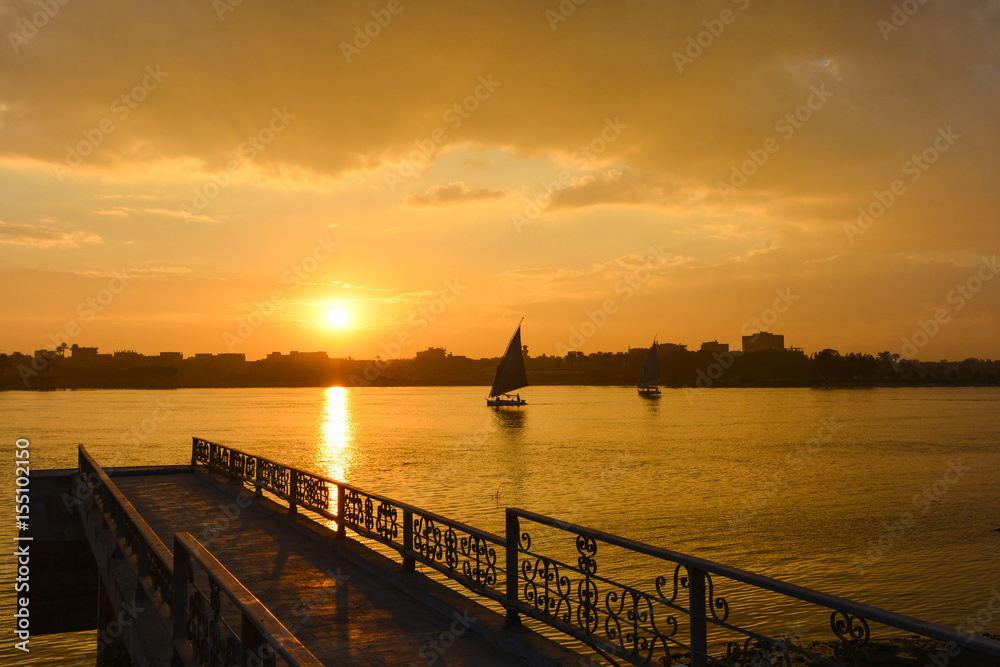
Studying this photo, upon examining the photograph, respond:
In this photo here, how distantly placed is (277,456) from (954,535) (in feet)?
138

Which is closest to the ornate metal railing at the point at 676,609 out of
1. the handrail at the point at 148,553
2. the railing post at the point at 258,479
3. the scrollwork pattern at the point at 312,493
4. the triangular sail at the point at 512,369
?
the handrail at the point at 148,553

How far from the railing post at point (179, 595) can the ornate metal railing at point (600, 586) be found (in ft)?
8.48

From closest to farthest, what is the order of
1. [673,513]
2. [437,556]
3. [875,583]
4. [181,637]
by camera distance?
[181,637], [437,556], [875,583], [673,513]

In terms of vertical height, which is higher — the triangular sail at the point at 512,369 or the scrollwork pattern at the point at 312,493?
the triangular sail at the point at 512,369

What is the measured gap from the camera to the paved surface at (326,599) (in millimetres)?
6559

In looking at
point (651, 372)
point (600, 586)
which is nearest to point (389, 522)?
point (600, 586)

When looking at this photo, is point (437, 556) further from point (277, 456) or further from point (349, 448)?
point (349, 448)

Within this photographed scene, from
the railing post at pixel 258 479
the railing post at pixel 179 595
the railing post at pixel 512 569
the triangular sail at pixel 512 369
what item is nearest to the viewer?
the railing post at pixel 179 595

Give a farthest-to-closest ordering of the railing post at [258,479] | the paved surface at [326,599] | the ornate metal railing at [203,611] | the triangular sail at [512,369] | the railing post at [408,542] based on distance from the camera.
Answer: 1. the triangular sail at [512,369]
2. the railing post at [258,479]
3. the railing post at [408,542]
4. the paved surface at [326,599]
5. the ornate metal railing at [203,611]

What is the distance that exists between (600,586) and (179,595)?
12643 millimetres

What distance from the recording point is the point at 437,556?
27.6 feet

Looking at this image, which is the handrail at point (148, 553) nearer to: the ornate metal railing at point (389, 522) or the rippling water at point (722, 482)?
the ornate metal railing at point (389, 522)

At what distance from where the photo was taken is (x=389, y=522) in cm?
985

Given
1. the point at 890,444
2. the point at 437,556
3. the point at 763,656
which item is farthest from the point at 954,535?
the point at 890,444
